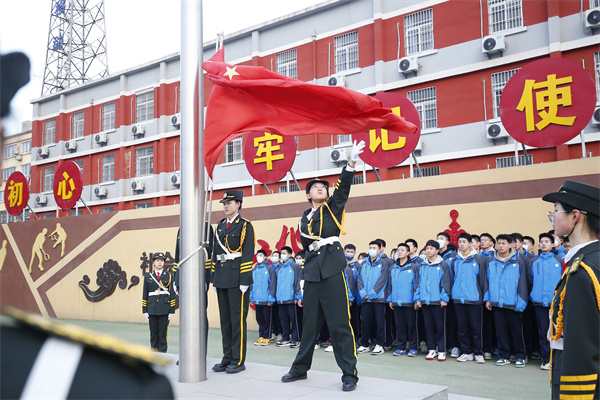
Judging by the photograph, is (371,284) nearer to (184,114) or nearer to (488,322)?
(488,322)

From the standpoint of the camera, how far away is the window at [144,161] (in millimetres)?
19016

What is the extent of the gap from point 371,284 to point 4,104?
6.87 meters

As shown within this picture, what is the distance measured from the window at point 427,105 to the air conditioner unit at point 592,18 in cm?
372

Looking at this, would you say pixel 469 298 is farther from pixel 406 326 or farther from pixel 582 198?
pixel 582 198

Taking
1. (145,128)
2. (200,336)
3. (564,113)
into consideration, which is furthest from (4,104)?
(145,128)

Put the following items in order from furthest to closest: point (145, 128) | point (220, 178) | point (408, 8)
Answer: point (145, 128) < point (220, 178) < point (408, 8)

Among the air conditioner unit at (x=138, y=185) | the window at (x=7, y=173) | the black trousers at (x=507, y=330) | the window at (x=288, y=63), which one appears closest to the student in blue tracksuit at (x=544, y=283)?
the black trousers at (x=507, y=330)

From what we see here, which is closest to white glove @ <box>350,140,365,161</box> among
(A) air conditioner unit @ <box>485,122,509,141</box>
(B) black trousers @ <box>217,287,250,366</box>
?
(B) black trousers @ <box>217,287,250,366</box>

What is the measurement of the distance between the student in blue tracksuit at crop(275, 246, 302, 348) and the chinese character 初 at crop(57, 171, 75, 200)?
7.57 metres

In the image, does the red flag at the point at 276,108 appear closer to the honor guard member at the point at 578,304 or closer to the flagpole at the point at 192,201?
the flagpole at the point at 192,201

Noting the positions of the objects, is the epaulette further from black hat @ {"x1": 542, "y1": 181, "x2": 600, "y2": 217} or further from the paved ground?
black hat @ {"x1": 542, "y1": 181, "x2": 600, "y2": 217}

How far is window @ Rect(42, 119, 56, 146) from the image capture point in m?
22.1

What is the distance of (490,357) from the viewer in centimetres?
657

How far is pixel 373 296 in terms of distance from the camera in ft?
23.7
